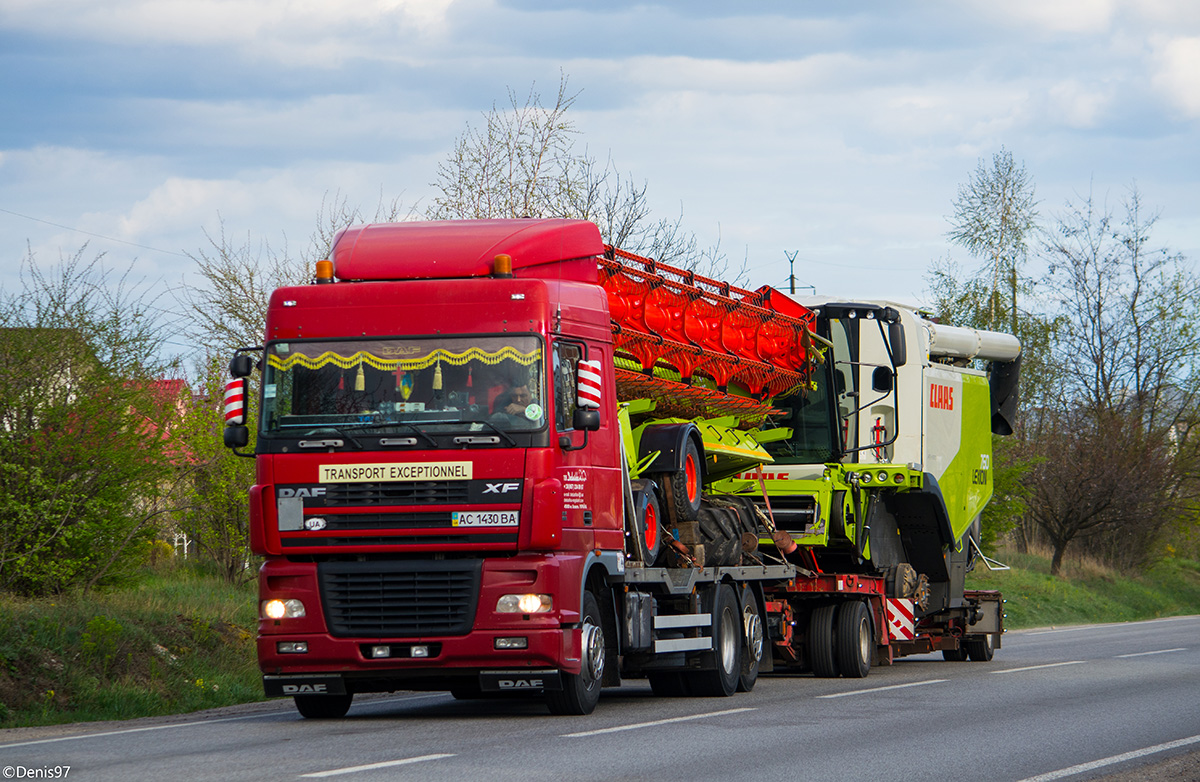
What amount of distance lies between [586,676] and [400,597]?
5.47ft

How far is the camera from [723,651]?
14.5 m

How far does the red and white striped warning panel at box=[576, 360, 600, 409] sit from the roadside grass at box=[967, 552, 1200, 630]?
23.6 m

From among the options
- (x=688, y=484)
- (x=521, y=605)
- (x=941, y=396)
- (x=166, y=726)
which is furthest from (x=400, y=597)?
(x=941, y=396)

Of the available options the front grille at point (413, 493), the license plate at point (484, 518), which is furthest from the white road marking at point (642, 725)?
the front grille at point (413, 493)

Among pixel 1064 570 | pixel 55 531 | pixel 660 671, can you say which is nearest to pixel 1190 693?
pixel 660 671

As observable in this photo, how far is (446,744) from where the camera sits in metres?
9.95

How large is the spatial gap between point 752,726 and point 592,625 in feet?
4.84

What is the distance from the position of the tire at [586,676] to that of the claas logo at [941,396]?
8.59 meters

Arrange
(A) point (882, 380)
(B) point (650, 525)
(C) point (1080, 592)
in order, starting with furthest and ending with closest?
1. (C) point (1080, 592)
2. (A) point (882, 380)
3. (B) point (650, 525)

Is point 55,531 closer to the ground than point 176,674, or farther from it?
farther from it

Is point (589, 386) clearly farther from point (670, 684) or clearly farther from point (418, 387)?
point (670, 684)

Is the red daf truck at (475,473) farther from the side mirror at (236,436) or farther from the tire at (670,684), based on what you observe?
the tire at (670,684)

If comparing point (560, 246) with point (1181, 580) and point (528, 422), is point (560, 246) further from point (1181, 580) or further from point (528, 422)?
point (1181, 580)

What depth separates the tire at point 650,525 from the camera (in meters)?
13.0
